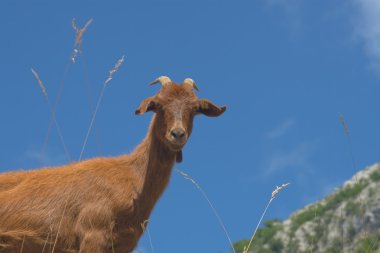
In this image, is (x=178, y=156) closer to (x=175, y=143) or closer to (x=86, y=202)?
(x=175, y=143)

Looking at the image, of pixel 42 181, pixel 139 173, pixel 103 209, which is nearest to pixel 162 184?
pixel 139 173

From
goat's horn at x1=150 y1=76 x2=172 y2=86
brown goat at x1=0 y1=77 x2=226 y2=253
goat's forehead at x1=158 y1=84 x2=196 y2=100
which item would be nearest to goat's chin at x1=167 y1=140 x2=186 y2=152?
brown goat at x1=0 y1=77 x2=226 y2=253

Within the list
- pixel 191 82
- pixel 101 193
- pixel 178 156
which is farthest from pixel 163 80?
pixel 101 193

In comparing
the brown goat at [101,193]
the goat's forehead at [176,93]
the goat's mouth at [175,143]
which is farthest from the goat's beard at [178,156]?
the goat's forehead at [176,93]

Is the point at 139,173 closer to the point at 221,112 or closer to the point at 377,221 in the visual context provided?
the point at 221,112

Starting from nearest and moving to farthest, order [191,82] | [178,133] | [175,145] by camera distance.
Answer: [178,133]
[175,145]
[191,82]

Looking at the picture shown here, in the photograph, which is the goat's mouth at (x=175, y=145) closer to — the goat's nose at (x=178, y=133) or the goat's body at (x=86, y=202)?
the goat's nose at (x=178, y=133)

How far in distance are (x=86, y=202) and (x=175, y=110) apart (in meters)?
1.75

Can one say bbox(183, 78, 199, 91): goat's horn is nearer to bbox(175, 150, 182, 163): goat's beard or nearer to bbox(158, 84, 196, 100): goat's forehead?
bbox(158, 84, 196, 100): goat's forehead

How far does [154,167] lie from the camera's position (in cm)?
1018

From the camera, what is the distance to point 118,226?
9.61 m

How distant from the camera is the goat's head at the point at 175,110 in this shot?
959 centimetres

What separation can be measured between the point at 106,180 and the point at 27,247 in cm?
139

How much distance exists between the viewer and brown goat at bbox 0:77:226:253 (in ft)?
31.3
